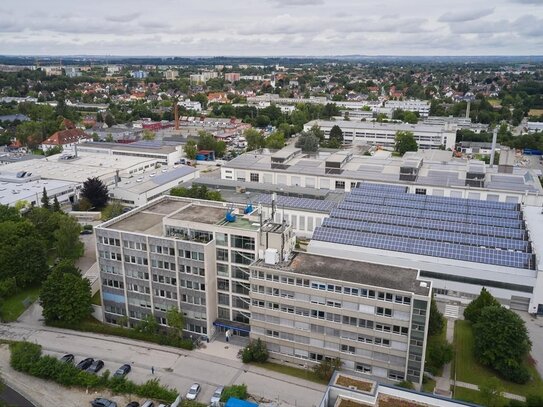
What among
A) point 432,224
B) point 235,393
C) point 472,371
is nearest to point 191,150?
point 432,224

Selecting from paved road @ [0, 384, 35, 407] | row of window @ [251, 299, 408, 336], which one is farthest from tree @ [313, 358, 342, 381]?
paved road @ [0, 384, 35, 407]

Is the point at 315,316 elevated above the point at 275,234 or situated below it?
below

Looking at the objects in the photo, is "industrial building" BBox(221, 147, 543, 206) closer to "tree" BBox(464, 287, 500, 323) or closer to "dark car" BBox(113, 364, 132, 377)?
"tree" BBox(464, 287, 500, 323)

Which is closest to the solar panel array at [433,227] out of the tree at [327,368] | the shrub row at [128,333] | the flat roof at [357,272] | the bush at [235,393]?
the flat roof at [357,272]

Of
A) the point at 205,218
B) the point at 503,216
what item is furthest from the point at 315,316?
the point at 503,216

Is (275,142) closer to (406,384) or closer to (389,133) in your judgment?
(389,133)

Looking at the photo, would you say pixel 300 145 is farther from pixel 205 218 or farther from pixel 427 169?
pixel 205 218
